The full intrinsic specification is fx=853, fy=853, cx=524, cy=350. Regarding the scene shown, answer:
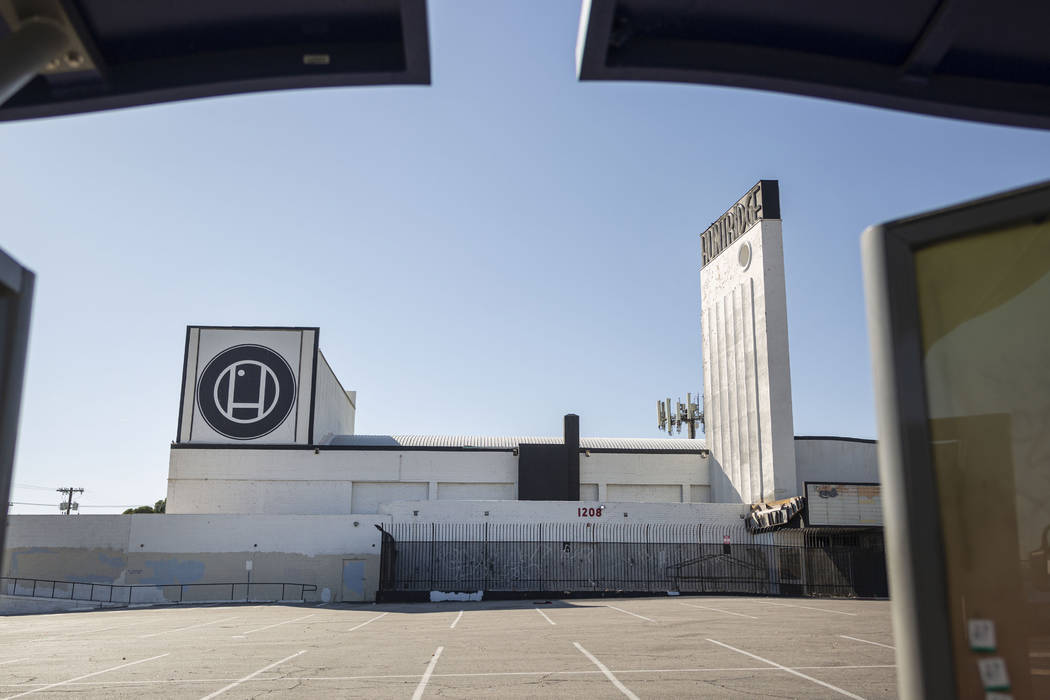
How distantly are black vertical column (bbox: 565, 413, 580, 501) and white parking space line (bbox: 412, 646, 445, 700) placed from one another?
112 feet

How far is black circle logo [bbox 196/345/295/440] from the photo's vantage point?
4781 cm

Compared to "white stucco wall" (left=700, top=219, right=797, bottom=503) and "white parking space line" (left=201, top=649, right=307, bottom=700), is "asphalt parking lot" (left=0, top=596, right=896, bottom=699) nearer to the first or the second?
"white parking space line" (left=201, top=649, right=307, bottom=700)

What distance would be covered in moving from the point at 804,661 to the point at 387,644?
7899 millimetres

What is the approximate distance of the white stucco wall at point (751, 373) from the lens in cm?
4297

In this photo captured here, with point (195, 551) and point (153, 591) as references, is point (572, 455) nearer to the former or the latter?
point (195, 551)

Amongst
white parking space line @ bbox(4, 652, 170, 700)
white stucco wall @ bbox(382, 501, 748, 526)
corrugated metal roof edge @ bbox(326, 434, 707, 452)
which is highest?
corrugated metal roof edge @ bbox(326, 434, 707, 452)

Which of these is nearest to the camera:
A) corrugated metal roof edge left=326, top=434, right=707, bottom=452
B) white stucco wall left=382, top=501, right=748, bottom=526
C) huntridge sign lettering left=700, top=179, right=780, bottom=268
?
white stucco wall left=382, top=501, right=748, bottom=526

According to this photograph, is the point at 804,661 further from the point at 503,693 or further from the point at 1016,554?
the point at 1016,554

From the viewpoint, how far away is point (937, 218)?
232cm

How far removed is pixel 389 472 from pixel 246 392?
9220 mm

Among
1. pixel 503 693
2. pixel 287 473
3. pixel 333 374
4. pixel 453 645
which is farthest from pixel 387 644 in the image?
pixel 333 374

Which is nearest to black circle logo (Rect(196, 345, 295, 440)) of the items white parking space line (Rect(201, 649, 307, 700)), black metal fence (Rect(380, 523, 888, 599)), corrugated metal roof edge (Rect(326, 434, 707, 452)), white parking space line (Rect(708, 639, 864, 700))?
corrugated metal roof edge (Rect(326, 434, 707, 452))

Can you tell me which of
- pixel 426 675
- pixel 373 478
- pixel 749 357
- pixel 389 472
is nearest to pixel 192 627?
pixel 426 675

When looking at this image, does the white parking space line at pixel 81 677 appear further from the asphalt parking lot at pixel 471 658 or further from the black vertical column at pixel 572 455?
the black vertical column at pixel 572 455
